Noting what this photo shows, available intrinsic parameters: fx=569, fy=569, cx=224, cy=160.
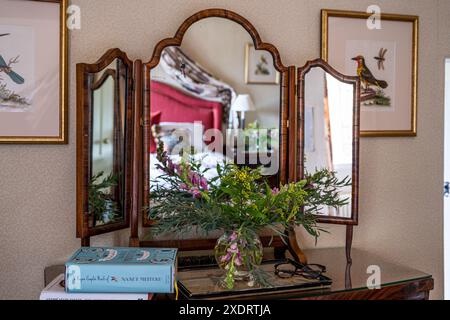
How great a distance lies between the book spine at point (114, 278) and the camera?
178 centimetres

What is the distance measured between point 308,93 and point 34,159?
1.19 metres

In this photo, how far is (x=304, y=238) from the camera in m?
2.65

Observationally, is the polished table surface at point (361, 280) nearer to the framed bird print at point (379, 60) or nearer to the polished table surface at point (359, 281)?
the polished table surface at point (359, 281)

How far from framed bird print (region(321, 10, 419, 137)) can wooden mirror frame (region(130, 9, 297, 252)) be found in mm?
293

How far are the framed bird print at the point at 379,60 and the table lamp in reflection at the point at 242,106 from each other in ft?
1.48

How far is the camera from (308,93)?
250 cm

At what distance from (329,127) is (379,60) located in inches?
18.2

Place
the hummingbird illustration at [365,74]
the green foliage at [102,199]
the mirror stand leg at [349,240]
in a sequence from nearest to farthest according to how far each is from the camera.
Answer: the green foliage at [102,199], the mirror stand leg at [349,240], the hummingbird illustration at [365,74]

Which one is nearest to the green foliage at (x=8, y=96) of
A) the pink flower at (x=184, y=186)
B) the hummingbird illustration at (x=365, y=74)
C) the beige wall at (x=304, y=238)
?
the beige wall at (x=304, y=238)

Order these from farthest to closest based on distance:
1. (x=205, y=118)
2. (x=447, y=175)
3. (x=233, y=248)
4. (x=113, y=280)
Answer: (x=447, y=175), (x=205, y=118), (x=233, y=248), (x=113, y=280)

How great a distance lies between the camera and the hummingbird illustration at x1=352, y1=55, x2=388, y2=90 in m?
2.67

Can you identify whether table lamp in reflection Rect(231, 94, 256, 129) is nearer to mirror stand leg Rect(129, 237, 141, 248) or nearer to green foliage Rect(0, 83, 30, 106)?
mirror stand leg Rect(129, 237, 141, 248)

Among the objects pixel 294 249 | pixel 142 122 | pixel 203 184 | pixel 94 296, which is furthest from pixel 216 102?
pixel 94 296

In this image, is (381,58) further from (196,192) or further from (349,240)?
(196,192)
